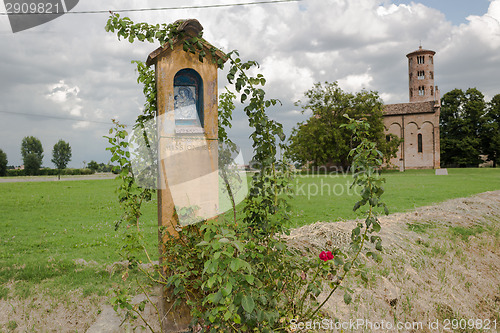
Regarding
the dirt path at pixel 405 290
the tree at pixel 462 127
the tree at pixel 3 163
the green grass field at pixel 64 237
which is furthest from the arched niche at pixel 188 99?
the tree at pixel 462 127

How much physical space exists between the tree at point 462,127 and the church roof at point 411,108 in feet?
10.6

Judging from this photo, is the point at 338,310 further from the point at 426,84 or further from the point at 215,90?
the point at 426,84

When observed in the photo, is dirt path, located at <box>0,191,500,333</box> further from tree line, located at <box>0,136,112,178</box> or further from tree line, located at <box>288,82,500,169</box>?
tree line, located at <box>0,136,112,178</box>

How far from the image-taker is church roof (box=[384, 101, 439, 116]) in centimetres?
4975

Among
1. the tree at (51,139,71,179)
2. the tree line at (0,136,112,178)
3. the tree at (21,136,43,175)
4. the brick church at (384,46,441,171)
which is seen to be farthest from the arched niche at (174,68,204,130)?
the brick church at (384,46,441,171)

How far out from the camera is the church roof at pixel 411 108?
49750 mm

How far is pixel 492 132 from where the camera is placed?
157 feet

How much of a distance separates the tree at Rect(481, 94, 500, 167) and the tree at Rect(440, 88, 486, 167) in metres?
0.72

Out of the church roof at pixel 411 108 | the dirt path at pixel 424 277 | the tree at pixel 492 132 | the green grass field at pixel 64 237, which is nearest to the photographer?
the dirt path at pixel 424 277

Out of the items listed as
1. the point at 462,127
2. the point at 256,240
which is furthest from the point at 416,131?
the point at 256,240

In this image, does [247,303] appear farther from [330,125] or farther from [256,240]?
[330,125]

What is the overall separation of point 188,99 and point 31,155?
5018 centimetres

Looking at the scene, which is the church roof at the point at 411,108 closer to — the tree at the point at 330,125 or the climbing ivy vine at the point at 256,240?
the tree at the point at 330,125

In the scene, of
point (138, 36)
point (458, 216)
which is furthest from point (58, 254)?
point (458, 216)
